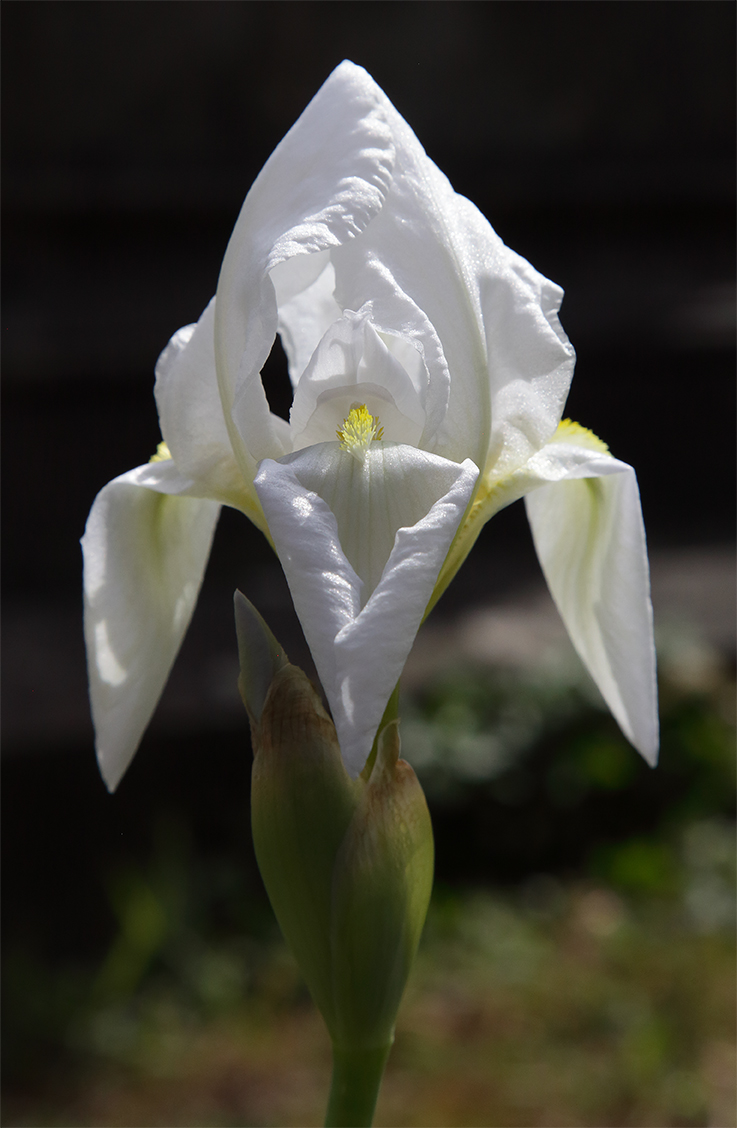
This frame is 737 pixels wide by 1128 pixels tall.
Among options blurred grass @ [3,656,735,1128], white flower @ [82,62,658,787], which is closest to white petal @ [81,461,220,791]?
white flower @ [82,62,658,787]

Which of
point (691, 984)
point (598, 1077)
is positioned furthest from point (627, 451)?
point (598, 1077)

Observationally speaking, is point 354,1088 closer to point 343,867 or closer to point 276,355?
point 343,867

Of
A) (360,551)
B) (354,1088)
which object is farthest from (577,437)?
(354,1088)

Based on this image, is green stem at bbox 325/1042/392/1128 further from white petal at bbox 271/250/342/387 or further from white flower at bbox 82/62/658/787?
white petal at bbox 271/250/342/387

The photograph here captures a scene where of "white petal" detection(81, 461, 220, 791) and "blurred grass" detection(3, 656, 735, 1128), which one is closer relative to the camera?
"white petal" detection(81, 461, 220, 791)

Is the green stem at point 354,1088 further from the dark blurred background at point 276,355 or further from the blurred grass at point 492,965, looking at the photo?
the dark blurred background at point 276,355

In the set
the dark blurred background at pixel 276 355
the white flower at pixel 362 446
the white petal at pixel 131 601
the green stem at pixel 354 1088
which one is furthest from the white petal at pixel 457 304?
the dark blurred background at pixel 276 355
